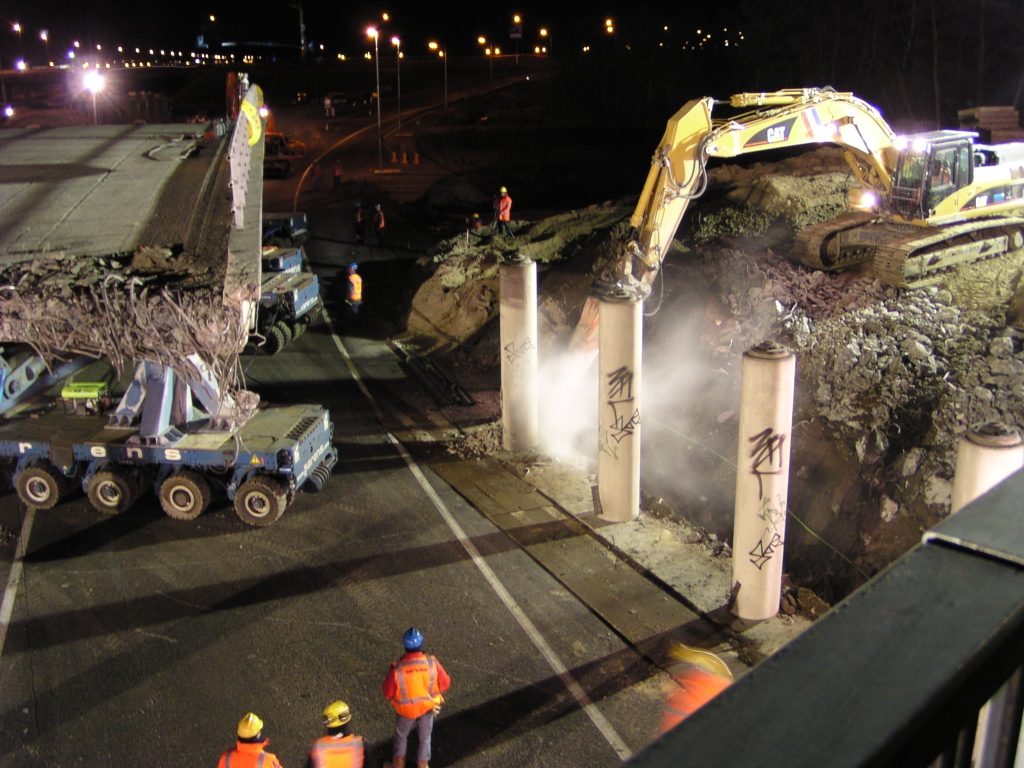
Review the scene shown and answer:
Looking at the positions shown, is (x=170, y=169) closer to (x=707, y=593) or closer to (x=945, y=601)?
(x=707, y=593)

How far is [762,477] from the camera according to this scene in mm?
9633

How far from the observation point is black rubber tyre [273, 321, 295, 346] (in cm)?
2025

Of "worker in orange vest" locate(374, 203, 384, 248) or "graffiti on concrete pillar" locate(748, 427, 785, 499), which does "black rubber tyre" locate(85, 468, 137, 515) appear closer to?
"graffiti on concrete pillar" locate(748, 427, 785, 499)

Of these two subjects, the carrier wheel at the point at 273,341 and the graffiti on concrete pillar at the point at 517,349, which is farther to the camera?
the carrier wheel at the point at 273,341

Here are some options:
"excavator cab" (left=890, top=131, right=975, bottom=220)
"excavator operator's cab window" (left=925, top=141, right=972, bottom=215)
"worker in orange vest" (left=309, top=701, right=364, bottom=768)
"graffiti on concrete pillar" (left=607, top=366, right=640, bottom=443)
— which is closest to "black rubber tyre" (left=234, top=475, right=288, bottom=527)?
"graffiti on concrete pillar" (left=607, top=366, right=640, bottom=443)

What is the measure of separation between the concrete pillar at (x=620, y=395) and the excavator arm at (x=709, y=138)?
57.7 inches

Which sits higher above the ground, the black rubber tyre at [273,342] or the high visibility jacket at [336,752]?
the black rubber tyre at [273,342]

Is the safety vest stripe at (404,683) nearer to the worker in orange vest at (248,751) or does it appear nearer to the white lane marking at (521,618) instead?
the worker in orange vest at (248,751)

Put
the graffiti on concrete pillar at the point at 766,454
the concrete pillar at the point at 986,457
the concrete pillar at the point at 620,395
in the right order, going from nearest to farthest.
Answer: the concrete pillar at the point at 986,457
the graffiti on concrete pillar at the point at 766,454
the concrete pillar at the point at 620,395

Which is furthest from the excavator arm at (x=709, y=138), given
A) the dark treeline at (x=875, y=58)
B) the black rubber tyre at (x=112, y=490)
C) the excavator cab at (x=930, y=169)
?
the dark treeline at (x=875, y=58)

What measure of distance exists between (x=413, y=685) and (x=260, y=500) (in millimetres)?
5734

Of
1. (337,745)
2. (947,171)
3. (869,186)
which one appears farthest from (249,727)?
(869,186)

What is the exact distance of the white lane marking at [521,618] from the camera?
8.38 metres

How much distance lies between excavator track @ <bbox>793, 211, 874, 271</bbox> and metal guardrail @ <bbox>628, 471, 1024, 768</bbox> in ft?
48.7
